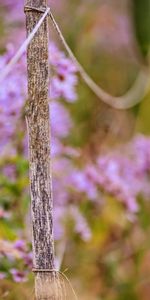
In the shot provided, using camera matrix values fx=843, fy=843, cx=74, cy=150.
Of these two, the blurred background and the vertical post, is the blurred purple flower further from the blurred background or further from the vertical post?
the vertical post

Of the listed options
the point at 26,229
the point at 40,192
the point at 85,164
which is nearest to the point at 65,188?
the point at 85,164

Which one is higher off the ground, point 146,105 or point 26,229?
point 146,105

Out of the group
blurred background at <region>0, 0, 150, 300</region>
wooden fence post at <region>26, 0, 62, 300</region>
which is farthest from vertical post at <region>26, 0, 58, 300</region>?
blurred background at <region>0, 0, 150, 300</region>

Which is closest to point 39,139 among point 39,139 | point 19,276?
point 39,139

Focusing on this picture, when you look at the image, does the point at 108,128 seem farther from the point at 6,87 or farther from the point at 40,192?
the point at 40,192

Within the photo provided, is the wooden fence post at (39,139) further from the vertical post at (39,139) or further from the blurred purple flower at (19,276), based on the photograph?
the blurred purple flower at (19,276)

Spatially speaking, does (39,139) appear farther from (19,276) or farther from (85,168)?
(85,168)

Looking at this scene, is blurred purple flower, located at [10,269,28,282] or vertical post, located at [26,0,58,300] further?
blurred purple flower, located at [10,269,28,282]
